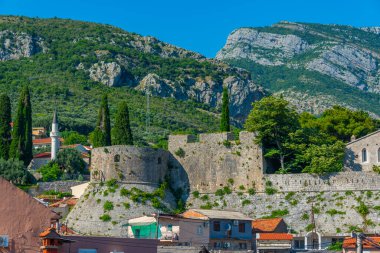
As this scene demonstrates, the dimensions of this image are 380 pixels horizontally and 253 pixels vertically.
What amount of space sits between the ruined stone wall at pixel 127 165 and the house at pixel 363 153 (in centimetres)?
1777

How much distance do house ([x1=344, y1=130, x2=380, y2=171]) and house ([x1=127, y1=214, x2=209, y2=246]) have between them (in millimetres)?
21729

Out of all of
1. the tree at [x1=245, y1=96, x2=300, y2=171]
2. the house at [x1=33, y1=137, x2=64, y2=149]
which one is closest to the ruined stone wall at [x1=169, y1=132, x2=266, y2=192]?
the tree at [x1=245, y1=96, x2=300, y2=171]

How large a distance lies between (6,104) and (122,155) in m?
33.8

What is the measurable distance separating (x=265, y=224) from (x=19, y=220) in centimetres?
3336

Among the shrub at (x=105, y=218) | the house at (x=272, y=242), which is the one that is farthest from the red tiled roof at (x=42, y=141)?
the house at (x=272, y=242)

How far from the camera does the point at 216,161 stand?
8138 centimetres

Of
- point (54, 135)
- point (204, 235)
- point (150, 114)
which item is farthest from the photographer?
point (150, 114)

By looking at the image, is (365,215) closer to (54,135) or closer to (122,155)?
(122,155)

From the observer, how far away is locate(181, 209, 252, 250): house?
66375 millimetres

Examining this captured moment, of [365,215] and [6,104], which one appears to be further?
[6,104]

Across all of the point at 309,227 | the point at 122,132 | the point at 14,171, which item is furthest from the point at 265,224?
the point at 14,171

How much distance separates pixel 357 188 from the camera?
7625 cm

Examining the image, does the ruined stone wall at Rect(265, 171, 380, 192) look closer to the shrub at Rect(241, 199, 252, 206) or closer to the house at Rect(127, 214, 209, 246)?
the shrub at Rect(241, 199, 252, 206)

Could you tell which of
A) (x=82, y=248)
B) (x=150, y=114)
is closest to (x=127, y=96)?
(x=150, y=114)
